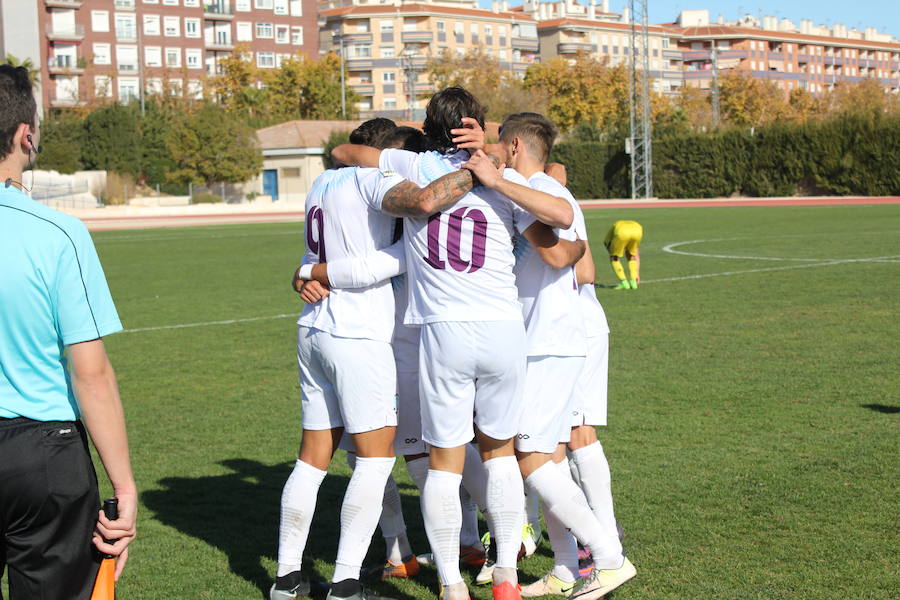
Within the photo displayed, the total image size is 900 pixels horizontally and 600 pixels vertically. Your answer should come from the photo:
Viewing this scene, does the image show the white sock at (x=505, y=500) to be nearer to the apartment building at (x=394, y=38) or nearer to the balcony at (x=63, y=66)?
the balcony at (x=63, y=66)

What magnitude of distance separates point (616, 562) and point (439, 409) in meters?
1.02

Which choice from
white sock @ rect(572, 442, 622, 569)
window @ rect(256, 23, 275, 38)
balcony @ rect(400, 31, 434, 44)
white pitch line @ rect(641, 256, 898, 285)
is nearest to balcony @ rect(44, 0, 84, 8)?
window @ rect(256, 23, 275, 38)

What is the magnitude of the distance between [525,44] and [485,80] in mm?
49327

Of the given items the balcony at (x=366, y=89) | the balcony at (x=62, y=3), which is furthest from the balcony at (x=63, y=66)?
the balcony at (x=366, y=89)

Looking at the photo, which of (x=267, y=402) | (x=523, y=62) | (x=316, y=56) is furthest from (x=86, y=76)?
(x=267, y=402)

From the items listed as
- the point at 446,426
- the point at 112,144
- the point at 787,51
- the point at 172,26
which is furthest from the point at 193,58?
the point at 446,426

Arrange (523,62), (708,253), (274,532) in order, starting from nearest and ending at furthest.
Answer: (274,532), (708,253), (523,62)

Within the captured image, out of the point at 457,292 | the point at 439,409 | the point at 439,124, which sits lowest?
the point at 439,409

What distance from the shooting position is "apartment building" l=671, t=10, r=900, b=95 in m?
150

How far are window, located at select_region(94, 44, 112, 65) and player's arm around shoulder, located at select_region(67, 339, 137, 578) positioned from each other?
4178 inches

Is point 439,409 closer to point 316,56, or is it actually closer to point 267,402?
point 267,402

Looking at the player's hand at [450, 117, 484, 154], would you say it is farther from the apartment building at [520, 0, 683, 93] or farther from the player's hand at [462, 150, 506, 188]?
the apartment building at [520, 0, 683, 93]

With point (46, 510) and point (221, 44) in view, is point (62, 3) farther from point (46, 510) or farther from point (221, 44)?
point (46, 510)

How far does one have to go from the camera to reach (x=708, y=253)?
21.8m
